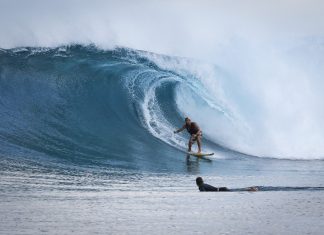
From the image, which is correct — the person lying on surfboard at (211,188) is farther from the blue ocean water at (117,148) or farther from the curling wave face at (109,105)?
the curling wave face at (109,105)

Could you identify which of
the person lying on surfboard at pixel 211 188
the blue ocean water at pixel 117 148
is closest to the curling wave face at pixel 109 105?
the blue ocean water at pixel 117 148

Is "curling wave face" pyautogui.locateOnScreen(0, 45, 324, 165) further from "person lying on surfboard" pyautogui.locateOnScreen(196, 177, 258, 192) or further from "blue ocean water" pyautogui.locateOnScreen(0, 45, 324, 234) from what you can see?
"person lying on surfboard" pyautogui.locateOnScreen(196, 177, 258, 192)

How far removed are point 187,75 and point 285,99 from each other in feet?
12.7

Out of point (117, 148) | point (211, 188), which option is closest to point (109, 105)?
point (117, 148)

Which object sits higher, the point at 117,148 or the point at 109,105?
the point at 109,105

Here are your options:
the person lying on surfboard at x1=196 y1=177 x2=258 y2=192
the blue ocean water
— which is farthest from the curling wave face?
the person lying on surfboard at x1=196 y1=177 x2=258 y2=192

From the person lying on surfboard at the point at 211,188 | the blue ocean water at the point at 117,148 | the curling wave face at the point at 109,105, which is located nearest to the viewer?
the blue ocean water at the point at 117,148

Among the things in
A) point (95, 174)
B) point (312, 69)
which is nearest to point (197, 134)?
point (95, 174)

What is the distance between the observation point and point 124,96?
23016 mm

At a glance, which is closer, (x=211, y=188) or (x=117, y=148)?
(x=211, y=188)

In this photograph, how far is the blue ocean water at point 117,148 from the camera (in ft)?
34.3

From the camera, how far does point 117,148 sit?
18219 mm

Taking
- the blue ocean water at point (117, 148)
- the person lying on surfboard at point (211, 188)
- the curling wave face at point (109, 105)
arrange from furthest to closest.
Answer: the curling wave face at point (109, 105), the person lying on surfboard at point (211, 188), the blue ocean water at point (117, 148)

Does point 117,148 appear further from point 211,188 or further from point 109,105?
point 211,188
